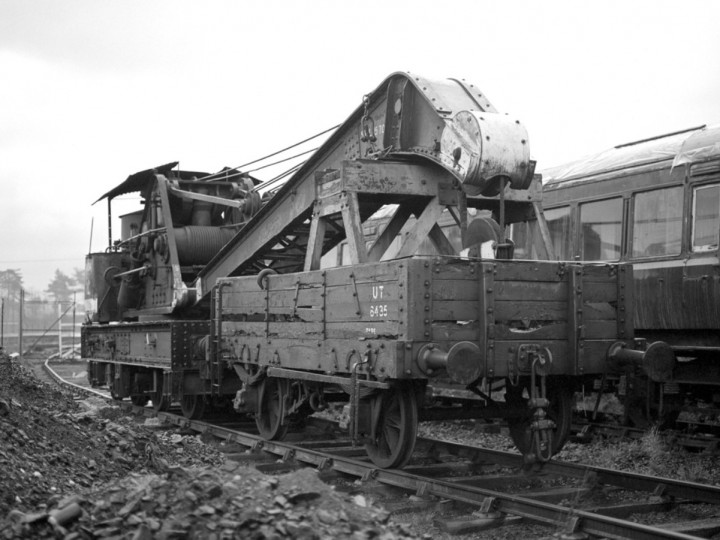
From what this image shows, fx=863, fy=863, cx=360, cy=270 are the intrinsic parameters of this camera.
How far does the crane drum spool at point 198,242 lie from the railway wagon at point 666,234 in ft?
17.2

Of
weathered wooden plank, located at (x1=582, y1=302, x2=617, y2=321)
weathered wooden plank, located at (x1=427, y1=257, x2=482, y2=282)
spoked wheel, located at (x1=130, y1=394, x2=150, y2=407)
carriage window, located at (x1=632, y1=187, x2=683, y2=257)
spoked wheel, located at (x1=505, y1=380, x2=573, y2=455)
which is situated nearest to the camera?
weathered wooden plank, located at (x1=427, y1=257, x2=482, y2=282)

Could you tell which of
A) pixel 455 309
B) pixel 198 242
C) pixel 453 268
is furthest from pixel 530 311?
pixel 198 242

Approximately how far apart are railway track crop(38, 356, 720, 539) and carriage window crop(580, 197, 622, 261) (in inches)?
170

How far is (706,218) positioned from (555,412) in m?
3.73

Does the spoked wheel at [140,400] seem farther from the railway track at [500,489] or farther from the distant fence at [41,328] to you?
the distant fence at [41,328]

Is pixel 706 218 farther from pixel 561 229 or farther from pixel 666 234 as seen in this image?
pixel 561 229

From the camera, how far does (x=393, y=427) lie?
25.8ft

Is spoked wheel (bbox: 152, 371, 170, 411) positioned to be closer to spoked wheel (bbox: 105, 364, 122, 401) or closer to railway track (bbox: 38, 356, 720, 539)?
spoked wheel (bbox: 105, 364, 122, 401)

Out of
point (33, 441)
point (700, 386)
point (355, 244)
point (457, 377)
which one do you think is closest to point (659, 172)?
point (700, 386)

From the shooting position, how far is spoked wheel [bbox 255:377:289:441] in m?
9.79

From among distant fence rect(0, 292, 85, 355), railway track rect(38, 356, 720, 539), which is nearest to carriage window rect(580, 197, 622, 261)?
railway track rect(38, 356, 720, 539)

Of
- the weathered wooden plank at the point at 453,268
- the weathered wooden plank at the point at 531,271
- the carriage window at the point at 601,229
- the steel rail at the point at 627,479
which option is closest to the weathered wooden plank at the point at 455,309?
the weathered wooden plank at the point at 453,268

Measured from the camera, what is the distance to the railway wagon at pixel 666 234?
405 inches

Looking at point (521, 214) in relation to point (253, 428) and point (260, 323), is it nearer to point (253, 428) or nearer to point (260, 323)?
point (260, 323)
